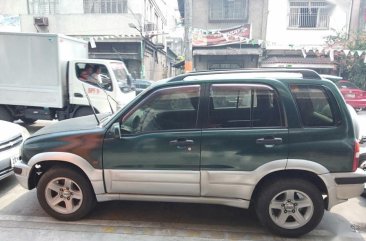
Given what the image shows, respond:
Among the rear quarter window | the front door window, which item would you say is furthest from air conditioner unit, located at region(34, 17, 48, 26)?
the rear quarter window

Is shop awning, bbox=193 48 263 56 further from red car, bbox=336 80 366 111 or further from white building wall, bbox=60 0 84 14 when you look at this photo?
white building wall, bbox=60 0 84 14

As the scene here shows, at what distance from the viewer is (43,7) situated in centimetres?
1903

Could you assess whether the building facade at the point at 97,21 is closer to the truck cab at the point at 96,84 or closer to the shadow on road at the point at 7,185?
the truck cab at the point at 96,84

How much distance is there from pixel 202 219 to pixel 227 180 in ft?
2.46

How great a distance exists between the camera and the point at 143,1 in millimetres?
19141

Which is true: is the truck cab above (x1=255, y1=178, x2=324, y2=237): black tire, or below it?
above

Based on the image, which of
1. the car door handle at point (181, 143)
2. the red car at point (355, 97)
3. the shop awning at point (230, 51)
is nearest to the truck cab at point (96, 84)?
the car door handle at point (181, 143)

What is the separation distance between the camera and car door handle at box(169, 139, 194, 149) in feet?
10.7

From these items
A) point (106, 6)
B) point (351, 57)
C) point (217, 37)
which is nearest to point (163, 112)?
point (217, 37)

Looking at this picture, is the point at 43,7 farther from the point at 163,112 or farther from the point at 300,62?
the point at 163,112

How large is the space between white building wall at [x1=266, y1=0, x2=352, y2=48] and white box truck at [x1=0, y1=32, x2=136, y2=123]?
400 inches

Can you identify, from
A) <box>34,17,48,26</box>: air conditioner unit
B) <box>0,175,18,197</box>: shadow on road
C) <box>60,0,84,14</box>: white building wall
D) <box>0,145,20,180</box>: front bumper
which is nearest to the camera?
<box>0,145,20,180</box>: front bumper

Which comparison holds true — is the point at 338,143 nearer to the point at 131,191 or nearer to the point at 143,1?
the point at 131,191

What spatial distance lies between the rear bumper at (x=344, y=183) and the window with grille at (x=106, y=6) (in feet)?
58.0
